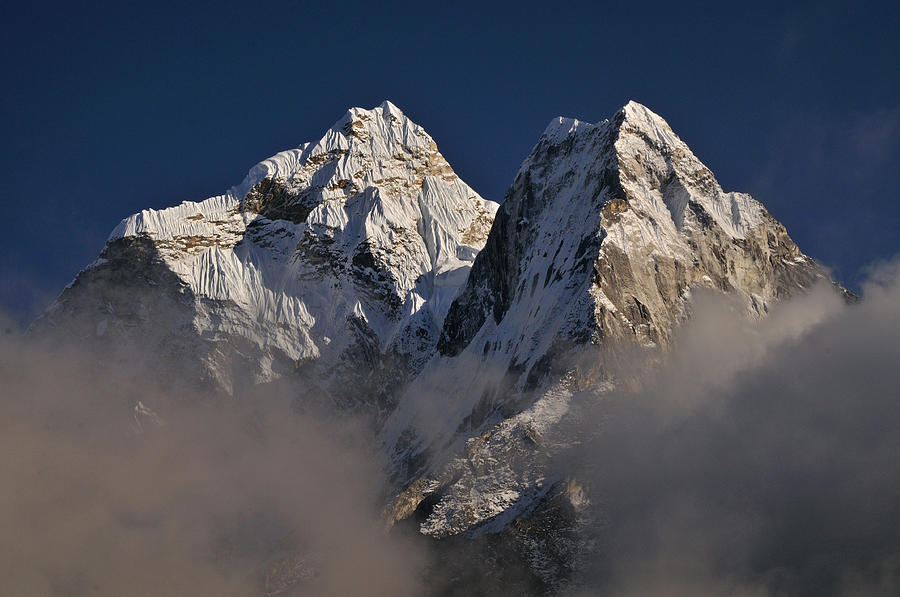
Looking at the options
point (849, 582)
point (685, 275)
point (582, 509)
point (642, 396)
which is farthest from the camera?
point (685, 275)

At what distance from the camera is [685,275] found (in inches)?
7653

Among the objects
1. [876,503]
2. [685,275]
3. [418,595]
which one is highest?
[685,275]

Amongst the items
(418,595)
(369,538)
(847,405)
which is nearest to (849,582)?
(847,405)

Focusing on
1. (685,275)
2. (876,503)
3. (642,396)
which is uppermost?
(685,275)

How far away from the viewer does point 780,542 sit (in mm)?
162000

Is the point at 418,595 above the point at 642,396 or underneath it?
underneath

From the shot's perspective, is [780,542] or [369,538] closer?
→ [780,542]

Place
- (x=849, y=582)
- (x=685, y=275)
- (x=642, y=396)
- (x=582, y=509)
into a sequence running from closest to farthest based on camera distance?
(x=849, y=582)
(x=582, y=509)
(x=642, y=396)
(x=685, y=275)

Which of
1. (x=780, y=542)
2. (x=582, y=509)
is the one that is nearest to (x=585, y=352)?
(x=582, y=509)

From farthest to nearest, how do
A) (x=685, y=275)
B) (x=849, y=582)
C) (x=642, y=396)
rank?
1. (x=685, y=275)
2. (x=642, y=396)
3. (x=849, y=582)

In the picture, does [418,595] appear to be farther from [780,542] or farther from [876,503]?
[876,503]

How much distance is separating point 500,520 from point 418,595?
14062 mm

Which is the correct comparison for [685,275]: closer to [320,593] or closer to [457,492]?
[457,492]

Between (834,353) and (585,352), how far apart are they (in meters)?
33.0
